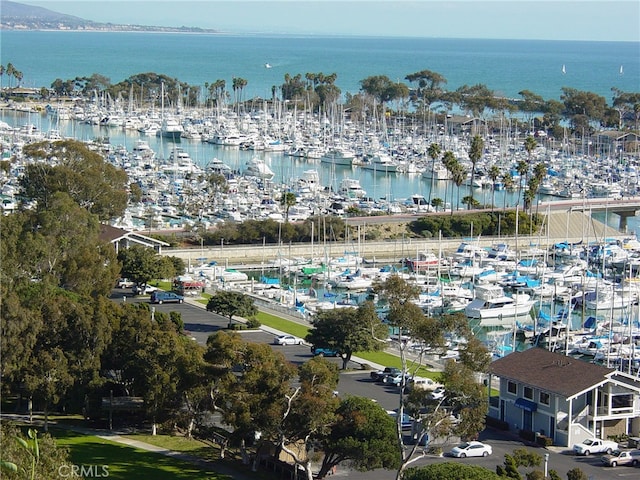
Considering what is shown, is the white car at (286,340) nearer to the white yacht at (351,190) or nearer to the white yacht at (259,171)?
the white yacht at (351,190)

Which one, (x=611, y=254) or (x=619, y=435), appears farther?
(x=611, y=254)

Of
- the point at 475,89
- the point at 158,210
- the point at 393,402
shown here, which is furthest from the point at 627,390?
the point at 475,89

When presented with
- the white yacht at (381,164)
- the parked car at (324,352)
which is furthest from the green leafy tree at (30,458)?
the white yacht at (381,164)

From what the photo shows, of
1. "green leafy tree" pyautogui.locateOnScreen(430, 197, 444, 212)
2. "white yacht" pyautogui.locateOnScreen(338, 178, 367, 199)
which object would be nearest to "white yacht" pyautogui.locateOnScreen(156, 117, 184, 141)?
"white yacht" pyautogui.locateOnScreen(338, 178, 367, 199)

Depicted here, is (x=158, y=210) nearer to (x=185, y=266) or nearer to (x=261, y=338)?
(x=185, y=266)

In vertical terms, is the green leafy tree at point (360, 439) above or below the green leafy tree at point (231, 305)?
above
